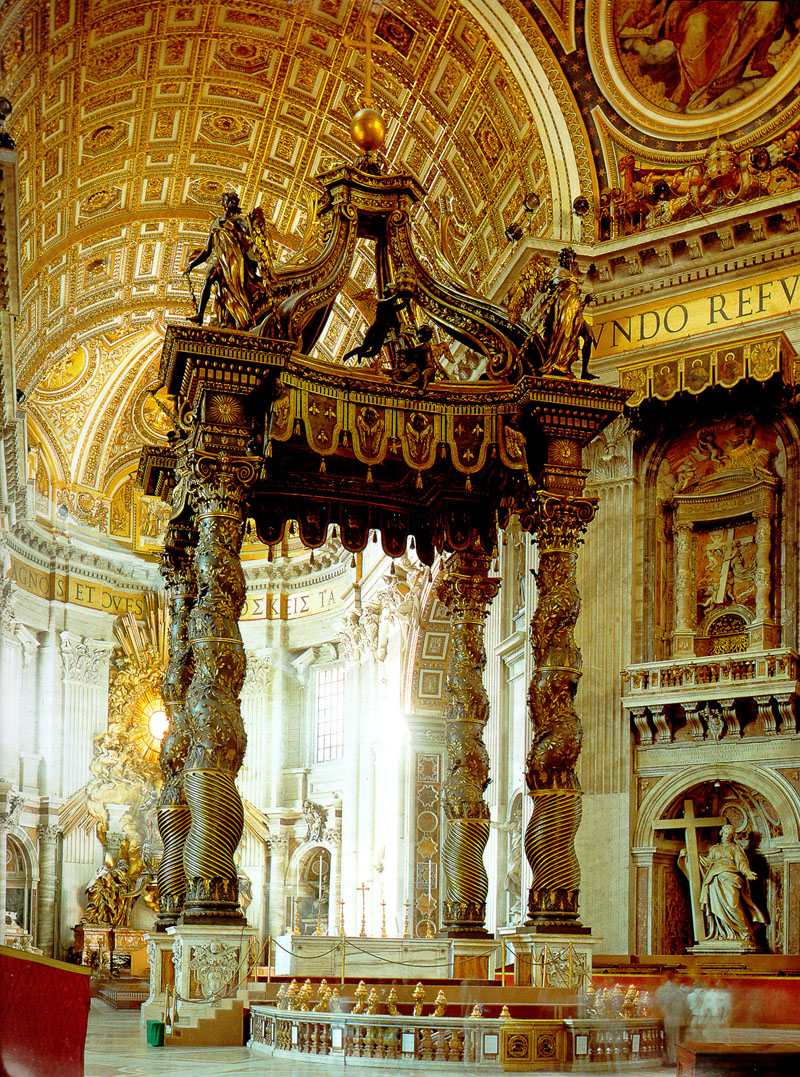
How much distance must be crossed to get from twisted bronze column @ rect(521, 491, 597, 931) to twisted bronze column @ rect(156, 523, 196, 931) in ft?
10.2

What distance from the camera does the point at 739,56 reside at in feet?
55.1

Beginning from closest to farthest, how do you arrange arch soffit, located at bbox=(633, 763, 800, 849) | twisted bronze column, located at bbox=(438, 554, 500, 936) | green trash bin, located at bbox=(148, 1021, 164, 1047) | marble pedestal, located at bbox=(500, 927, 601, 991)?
1. green trash bin, located at bbox=(148, 1021, 164, 1047)
2. marble pedestal, located at bbox=(500, 927, 601, 991)
3. twisted bronze column, located at bbox=(438, 554, 500, 936)
4. arch soffit, located at bbox=(633, 763, 800, 849)

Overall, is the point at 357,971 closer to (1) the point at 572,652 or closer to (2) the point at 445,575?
(2) the point at 445,575

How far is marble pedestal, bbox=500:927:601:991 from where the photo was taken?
11172mm

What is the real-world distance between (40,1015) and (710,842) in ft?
34.9

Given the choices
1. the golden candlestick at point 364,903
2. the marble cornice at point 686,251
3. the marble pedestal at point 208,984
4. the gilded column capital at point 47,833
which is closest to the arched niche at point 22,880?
the gilded column capital at point 47,833

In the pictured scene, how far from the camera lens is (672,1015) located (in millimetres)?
10289

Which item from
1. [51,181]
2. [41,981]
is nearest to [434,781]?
[51,181]

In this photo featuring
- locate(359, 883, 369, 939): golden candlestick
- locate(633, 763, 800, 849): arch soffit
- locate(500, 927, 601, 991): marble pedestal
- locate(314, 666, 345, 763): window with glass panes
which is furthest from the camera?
locate(314, 666, 345, 763): window with glass panes

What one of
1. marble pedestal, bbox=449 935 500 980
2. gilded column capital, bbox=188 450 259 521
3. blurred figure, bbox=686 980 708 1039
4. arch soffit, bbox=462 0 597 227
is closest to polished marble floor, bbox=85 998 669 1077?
blurred figure, bbox=686 980 708 1039

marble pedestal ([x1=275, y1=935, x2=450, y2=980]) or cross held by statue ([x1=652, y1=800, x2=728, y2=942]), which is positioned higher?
cross held by statue ([x1=652, y1=800, x2=728, y2=942])

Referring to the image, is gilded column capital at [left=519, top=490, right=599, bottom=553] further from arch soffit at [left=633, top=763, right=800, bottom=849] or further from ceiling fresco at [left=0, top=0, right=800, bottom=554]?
arch soffit at [left=633, top=763, right=800, bottom=849]

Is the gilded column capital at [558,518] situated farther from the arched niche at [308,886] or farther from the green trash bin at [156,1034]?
the arched niche at [308,886]

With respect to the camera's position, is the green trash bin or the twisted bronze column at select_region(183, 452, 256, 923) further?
the green trash bin
